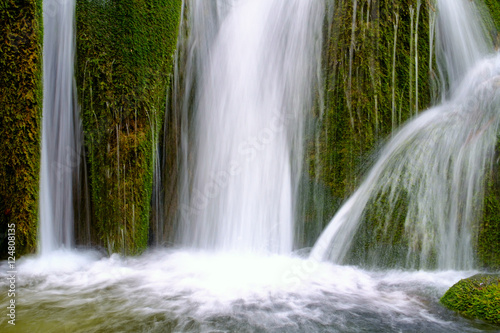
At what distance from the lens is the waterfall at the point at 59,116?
5.38 m

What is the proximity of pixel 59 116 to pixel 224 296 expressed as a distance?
351 centimetres

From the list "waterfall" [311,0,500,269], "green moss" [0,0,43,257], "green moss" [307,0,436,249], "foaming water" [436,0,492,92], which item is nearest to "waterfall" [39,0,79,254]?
"green moss" [0,0,43,257]

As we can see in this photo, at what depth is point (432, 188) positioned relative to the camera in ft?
14.7

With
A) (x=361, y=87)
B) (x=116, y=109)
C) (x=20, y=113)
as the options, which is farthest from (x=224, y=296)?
(x=20, y=113)

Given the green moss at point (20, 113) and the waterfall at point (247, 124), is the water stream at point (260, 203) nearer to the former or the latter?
the waterfall at point (247, 124)

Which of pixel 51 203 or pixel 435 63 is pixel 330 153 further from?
pixel 51 203

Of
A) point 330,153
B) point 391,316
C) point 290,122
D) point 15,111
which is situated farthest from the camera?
point 290,122

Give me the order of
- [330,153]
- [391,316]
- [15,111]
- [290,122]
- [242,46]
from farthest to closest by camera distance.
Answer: [242,46] → [290,122] → [330,153] → [15,111] → [391,316]

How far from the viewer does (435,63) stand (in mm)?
5801

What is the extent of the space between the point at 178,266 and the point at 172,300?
3.69 ft

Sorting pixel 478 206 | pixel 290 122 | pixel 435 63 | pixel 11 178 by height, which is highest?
pixel 435 63

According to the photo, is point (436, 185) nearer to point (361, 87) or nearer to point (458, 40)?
point (361, 87)

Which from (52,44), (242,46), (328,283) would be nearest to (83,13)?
(52,44)

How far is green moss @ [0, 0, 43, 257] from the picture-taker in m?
4.82
